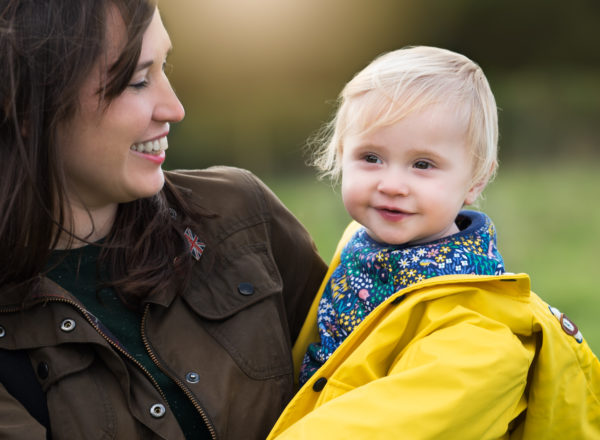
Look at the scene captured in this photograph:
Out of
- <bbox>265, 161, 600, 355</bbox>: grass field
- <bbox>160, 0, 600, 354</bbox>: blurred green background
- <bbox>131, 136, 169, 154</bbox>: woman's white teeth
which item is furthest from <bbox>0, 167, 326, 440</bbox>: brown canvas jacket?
<bbox>160, 0, 600, 354</bbox>: blurred green background

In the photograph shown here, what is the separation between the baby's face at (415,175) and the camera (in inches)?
80.0

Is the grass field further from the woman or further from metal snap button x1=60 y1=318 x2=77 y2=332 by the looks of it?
metal snap button x1=60 y1=318 x2=77 y2=332

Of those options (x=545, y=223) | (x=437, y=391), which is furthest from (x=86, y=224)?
(x=545, y=223)

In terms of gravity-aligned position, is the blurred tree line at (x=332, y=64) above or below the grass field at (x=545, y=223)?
above

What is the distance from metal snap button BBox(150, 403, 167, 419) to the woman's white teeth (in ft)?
2.07

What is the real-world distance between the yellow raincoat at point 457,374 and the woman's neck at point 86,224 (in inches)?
26.6

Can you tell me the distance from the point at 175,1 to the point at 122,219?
651 cm

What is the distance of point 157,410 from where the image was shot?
73.6 inches

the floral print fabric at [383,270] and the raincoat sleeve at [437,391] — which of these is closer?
the raincoat sleeve at [437,391]

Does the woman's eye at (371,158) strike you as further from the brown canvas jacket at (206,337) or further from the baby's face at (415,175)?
the brown canvas jacket at (206,337)

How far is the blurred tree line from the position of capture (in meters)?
8.43

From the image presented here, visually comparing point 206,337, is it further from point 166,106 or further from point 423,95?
point 423,95

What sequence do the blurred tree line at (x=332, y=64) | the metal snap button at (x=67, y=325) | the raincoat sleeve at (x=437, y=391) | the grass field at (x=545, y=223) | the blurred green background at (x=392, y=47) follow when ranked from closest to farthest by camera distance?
the raincoat sleeve at (x=437, y=391)
the metal snap button at (x=67, y=325)
the grass field at (x=545, y=223)
the blurred green background at (x=392, y=47)
the blurred tree line at (x=332, y=64)

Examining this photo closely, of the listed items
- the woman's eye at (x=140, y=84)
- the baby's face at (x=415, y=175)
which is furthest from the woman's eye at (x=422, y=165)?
the woman's eye at (x=140, y=84)
